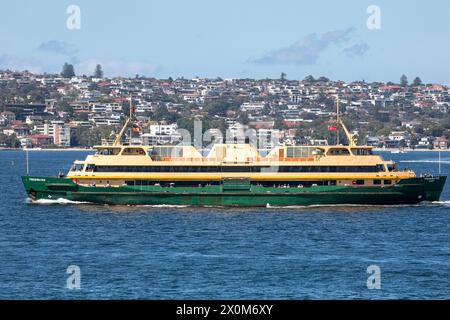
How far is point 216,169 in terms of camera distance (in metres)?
56.7

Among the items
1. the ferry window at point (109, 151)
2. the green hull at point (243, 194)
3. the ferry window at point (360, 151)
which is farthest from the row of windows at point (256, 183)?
the ferry window at point (109, 151)

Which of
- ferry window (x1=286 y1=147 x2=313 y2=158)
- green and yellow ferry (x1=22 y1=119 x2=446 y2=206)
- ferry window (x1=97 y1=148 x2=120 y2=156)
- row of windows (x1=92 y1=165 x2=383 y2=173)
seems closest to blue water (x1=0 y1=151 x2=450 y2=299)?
green and yellow ferry (x1=22 y1=119 x2=446 y2=206)

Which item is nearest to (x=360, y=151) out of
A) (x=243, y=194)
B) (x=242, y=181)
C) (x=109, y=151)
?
(x=242, y=181)

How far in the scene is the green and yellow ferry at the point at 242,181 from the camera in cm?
5622

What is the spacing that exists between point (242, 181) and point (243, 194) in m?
0.79

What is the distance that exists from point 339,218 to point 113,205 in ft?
45.8

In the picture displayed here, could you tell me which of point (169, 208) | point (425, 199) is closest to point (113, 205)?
point (169, 208)

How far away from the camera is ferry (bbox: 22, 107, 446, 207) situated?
5622cm

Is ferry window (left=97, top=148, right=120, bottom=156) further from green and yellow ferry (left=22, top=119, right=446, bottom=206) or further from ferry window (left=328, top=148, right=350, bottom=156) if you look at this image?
ferry window (left=328, top=148, right=350, bottom=156)

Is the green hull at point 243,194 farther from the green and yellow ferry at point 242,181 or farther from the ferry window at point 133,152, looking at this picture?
the ferry window at point 133,152

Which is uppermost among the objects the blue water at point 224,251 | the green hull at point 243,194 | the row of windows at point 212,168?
the row of windows at point 212,168

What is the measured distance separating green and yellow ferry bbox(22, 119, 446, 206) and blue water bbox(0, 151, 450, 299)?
984 millimetres

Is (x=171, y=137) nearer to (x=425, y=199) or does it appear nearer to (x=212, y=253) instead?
(x=425, y=199)

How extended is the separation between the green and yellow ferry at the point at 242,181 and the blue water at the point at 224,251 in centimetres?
98
